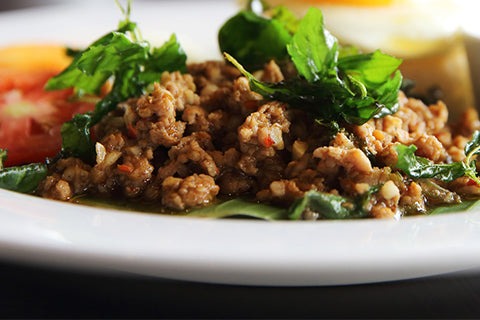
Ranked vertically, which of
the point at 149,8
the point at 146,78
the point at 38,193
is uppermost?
the point at 146,78

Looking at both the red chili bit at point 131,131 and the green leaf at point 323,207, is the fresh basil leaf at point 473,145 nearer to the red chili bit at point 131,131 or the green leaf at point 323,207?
the green leaf at point 323,207

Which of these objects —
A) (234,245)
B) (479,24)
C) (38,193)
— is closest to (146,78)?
(38,193)

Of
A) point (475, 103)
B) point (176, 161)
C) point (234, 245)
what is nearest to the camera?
point (234, 245)

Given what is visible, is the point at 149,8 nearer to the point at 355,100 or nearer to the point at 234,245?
the point at 355,100

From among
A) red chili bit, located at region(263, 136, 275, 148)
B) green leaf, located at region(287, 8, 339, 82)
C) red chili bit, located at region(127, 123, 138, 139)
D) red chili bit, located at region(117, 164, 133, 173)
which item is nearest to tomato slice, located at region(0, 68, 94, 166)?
red chili bit, located at region(127, 123, 138, 139)

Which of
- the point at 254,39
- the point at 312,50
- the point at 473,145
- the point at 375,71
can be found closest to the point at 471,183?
the point at 473,145
